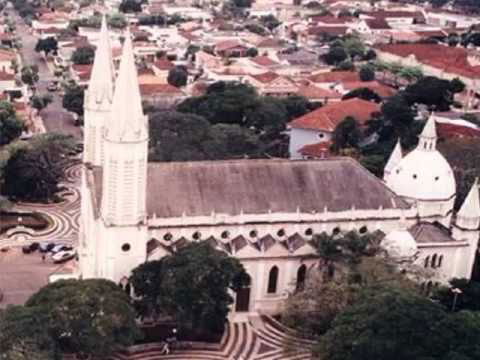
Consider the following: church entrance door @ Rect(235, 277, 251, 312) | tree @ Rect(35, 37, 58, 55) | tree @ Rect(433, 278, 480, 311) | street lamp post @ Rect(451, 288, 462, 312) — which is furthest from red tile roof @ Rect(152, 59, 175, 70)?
street lamp post @ Rect(451, 288, 462, 312)

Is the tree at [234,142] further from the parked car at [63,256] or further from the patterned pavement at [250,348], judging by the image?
the patterned pavement at [250,348]

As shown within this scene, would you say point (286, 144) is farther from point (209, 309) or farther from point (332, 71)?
point (209, 309)

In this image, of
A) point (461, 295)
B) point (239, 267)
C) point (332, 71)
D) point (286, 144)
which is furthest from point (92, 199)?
point (332, 71)

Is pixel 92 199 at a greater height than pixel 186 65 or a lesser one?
greater

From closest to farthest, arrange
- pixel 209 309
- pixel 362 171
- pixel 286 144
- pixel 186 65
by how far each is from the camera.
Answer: pixel 209 309, pixel 362 171, pixel 286 144, pixel 186 65

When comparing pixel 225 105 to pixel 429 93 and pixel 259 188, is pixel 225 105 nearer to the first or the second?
pixel 429 93

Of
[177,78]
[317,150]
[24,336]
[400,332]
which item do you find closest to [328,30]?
[177,78]
